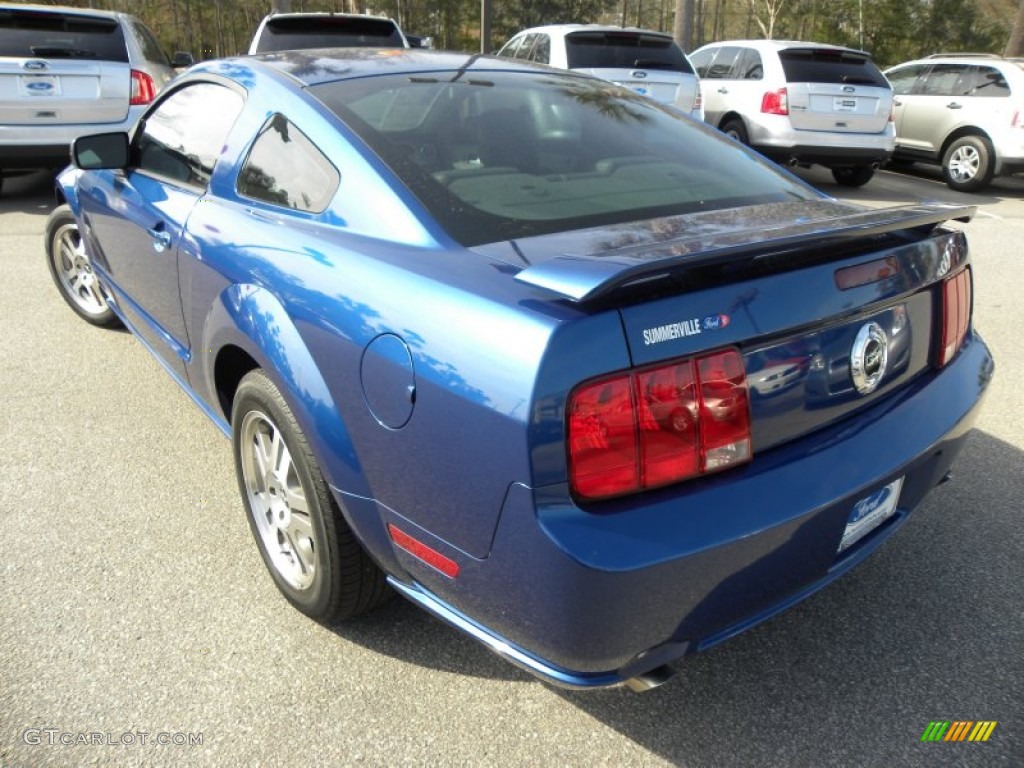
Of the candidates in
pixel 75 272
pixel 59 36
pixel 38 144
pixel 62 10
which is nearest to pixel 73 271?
pixel 75 272

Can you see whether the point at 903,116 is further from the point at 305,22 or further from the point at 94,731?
the point at 94,731

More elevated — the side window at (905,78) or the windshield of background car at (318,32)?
the windshield of background car at (318,32)

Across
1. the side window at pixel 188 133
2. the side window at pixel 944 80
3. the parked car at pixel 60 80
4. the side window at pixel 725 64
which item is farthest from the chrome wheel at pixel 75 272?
the side window at pixel 944 80

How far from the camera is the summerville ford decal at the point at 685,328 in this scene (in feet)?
5.38

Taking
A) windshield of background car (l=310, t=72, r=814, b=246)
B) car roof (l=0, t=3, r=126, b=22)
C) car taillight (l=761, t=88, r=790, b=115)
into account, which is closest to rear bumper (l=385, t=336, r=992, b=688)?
windshield of background car (l=310, t=72, r=814, b=246)

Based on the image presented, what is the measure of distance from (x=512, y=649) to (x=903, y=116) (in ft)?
39.0

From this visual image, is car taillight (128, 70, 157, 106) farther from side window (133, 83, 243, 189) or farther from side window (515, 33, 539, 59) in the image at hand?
side window (133, 83, 243, 189)

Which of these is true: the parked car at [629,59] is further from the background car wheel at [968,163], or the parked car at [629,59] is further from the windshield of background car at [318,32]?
the background car wheel at [968,163]

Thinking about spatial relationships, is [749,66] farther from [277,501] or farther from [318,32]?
[277,501]

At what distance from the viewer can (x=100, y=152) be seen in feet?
11.4

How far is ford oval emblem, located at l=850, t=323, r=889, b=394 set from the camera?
77.8 inches

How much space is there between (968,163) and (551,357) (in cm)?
1082

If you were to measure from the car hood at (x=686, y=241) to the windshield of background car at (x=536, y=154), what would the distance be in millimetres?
119

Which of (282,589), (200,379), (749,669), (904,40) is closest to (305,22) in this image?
(200,379)
